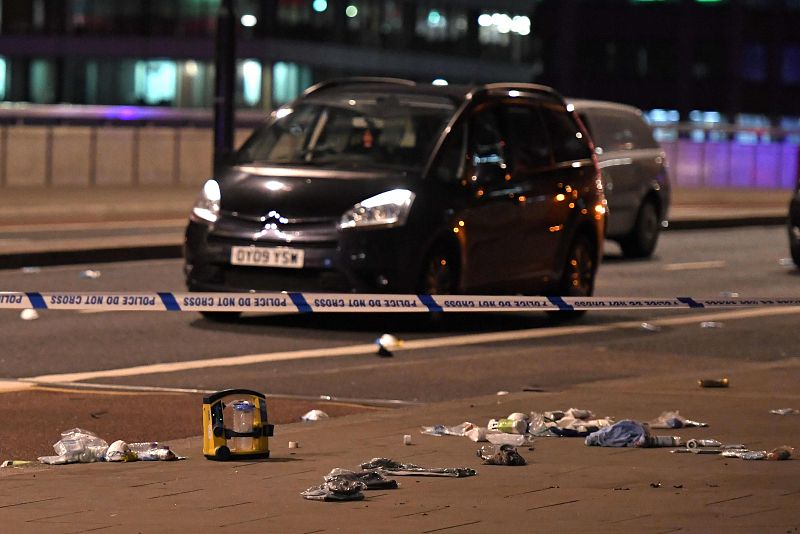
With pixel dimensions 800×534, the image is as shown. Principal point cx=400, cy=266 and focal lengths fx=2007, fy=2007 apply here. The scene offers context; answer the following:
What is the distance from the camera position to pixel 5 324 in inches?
561

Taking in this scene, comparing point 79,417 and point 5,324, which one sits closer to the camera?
point 79,417

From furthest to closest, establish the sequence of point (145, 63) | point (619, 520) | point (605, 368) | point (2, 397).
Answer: point (145, 63) → point (605, 368) → point (2, 397) → point (619, 520)

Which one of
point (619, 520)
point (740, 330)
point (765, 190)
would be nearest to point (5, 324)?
point (740, 330)

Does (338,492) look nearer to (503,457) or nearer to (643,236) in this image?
(503,457)

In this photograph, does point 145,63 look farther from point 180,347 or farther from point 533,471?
point 533,471

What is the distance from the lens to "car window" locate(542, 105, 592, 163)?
53.7 feet

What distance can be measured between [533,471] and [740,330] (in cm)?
753

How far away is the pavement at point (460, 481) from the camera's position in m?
6.91

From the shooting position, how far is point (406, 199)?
47.1 feet

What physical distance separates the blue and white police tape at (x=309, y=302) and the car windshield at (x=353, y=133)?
2960mm

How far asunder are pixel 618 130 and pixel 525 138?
7955 millimetres

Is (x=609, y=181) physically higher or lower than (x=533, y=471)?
lower

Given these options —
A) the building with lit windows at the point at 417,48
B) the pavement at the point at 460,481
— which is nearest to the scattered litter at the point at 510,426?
the pavement at the point at 460,481

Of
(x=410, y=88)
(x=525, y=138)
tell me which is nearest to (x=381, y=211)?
(x=410, y=88)
